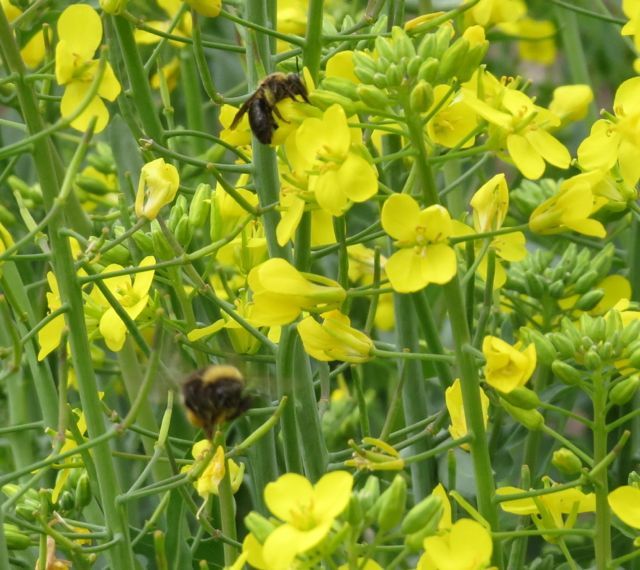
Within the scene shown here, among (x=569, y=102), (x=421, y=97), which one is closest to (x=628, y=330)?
(x=421, y=97)

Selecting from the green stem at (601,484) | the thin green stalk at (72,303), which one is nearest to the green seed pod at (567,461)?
the green stem at (601,484)

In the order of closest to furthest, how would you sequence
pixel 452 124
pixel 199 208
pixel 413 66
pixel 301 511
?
pixel 301 511
pixel 413 66
pixel 452 124
pixel 199 208

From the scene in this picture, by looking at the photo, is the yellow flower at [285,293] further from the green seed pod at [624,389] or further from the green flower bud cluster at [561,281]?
the green flower bud cluster at [561,281]

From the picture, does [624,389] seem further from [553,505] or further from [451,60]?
[451,60]

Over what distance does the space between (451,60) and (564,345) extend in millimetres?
248

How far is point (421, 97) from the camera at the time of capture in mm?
960

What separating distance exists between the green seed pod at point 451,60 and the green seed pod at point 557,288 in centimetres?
52

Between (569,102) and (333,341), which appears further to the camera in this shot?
(569,102)

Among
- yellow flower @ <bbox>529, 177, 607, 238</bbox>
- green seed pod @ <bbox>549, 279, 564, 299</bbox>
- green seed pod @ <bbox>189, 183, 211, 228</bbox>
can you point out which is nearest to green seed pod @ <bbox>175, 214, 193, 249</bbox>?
green seed pod @ <bbox>189, 183, 211, 228</bbox>

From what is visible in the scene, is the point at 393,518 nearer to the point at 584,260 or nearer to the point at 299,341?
the point at 299,341

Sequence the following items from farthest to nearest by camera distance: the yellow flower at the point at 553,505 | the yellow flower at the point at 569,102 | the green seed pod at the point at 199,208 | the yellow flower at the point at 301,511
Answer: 1. the yellow flower at the point at 569,102
2. the green seed pod at the point at 199,208
3. the yellow flower at the point at 553,505
4. the yellow flower at the point at 301,511

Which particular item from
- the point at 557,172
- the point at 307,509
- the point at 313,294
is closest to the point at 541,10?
the point at 557,172

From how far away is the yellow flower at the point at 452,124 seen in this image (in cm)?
109

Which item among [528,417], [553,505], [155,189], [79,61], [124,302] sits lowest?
[553,505]
